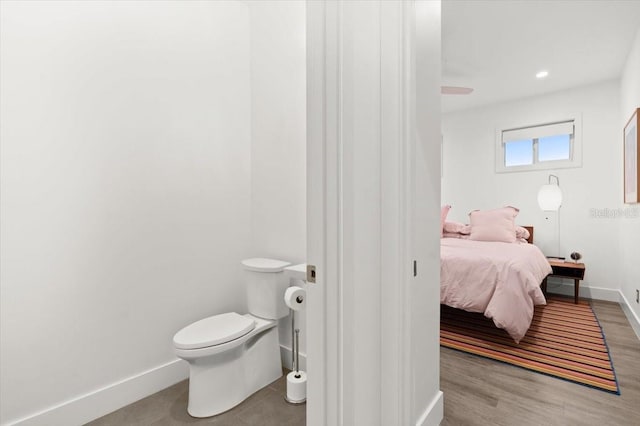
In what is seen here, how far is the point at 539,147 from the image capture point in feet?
13.9

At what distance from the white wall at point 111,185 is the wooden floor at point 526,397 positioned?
1576 millimetres

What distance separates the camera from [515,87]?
12.9 feet

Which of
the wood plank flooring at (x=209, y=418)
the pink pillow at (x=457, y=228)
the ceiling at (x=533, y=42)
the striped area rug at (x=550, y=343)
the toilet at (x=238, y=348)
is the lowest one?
the wood plank flooring at (x=209, y=418)

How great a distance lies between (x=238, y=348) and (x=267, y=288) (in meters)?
0.39

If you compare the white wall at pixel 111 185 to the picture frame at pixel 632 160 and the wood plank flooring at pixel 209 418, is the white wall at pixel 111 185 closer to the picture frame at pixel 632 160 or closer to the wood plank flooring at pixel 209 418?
the wood plank flooring at pixel 209 418

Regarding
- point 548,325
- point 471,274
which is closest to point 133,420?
point 471,274

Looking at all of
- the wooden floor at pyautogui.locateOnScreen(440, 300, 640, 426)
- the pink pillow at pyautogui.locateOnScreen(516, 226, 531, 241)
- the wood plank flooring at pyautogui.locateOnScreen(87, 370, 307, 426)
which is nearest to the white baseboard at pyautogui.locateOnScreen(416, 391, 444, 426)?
the wooden floor at pyautogui.locateOnScreen(440, 300, 640, 426)

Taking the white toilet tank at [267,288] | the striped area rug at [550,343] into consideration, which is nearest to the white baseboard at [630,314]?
the striped area rug at [550,343]

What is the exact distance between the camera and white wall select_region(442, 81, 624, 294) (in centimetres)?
368

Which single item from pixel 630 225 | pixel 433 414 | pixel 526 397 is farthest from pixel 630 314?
pixel 433 414

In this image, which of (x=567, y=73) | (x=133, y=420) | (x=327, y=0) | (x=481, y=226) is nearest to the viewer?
(x=327, y=0)

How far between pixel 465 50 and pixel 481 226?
198 cm

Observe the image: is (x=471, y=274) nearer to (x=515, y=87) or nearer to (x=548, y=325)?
(x=548, y=325)

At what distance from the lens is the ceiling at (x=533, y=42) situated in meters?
2.43
